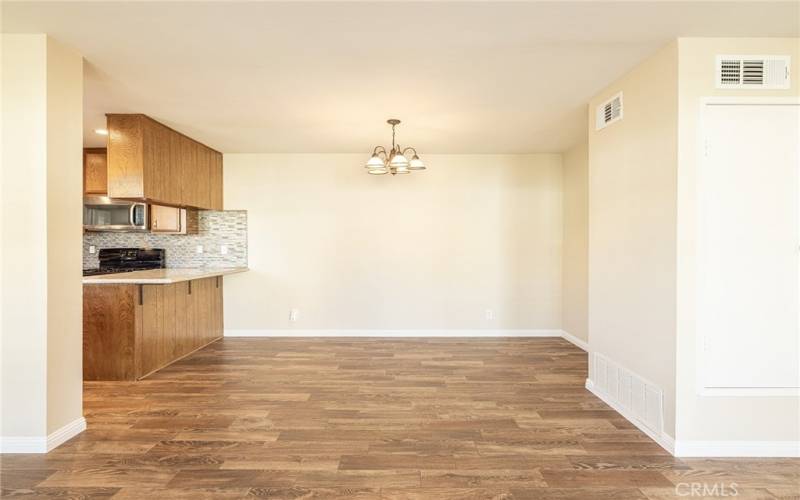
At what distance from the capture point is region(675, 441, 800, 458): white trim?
227 centimetres

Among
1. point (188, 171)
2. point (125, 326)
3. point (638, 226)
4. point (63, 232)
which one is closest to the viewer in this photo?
point (63, 232)

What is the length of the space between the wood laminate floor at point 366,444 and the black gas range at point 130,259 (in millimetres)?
1921

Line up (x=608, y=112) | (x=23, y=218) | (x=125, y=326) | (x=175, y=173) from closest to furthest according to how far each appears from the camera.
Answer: (x=23, y=218) → (x=608, y=112) → (x=125, y=326) → (x=175, y=173)

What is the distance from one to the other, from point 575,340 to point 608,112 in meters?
2.91

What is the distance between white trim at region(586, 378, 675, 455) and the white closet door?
42 cm

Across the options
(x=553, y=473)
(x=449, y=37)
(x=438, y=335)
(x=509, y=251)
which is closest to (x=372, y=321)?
(x=438, y=335)

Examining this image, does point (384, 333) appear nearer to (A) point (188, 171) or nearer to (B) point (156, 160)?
(A) point (188, 171)

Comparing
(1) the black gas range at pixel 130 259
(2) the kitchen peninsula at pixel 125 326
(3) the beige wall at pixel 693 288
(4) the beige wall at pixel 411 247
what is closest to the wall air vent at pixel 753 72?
(3) the beige wall at pixel 693 288

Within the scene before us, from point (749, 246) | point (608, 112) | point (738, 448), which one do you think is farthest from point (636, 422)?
point (608, 112)

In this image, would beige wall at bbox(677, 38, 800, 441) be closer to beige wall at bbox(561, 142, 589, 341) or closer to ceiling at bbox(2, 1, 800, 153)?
ceiling at bbox(2, 1, 800, 153)

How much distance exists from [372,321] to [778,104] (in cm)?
438

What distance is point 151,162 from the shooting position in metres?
3.80

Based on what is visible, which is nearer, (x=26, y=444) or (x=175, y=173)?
(x=26, y=444)

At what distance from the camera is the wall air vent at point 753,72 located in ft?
7.48
